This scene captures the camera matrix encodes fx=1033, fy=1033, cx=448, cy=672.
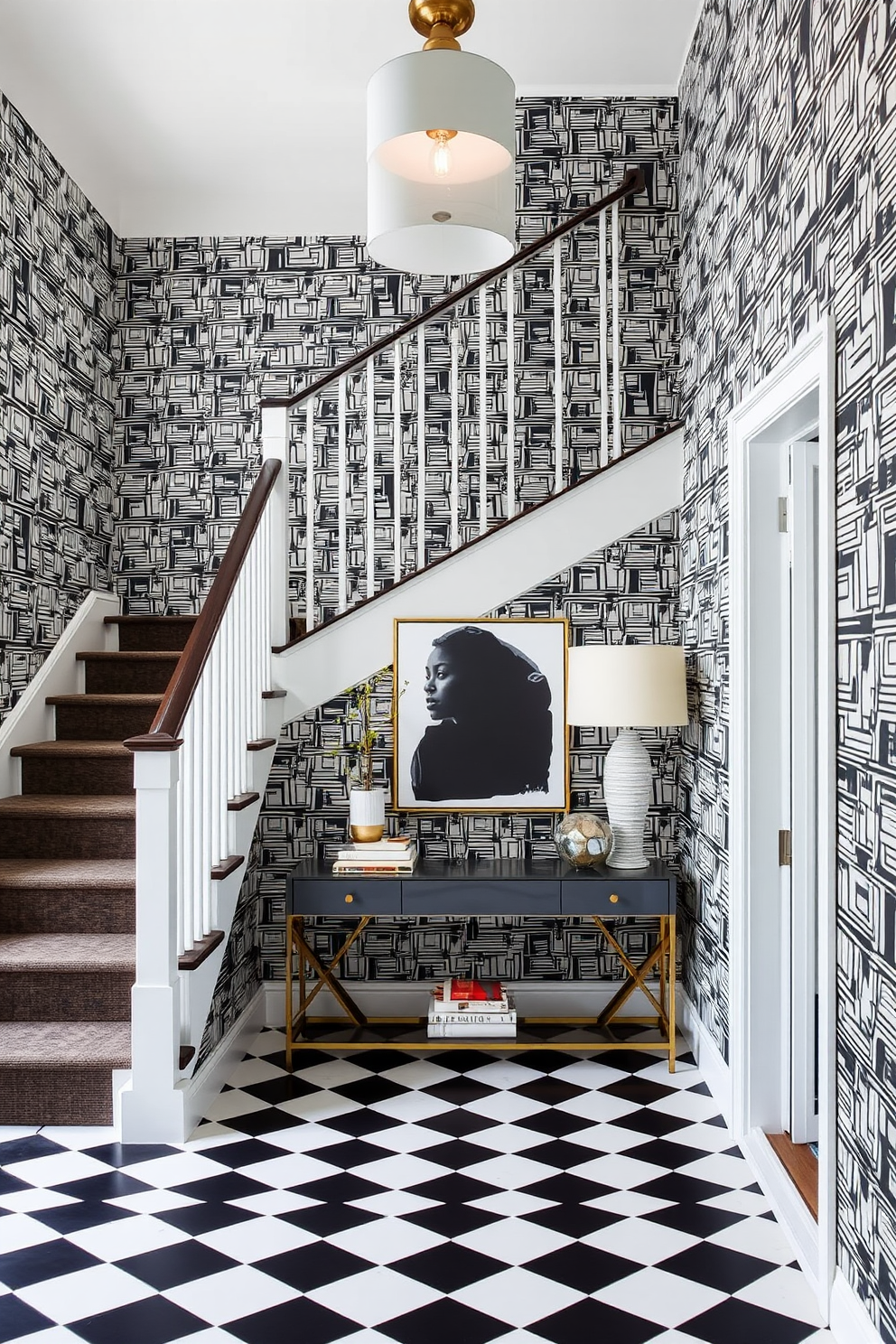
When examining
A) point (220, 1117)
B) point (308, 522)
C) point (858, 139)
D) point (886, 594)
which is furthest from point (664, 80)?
point (220, 1117)

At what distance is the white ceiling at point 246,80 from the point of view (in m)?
3.73

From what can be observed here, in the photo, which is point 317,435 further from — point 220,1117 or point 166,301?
point 220,1117

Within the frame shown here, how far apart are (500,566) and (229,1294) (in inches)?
102

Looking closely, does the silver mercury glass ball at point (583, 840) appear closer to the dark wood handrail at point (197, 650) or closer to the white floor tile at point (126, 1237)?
the dark wood handrail at point (197, 650)

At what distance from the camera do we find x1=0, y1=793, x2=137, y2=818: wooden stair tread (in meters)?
3.76

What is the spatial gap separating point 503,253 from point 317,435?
9.53ft

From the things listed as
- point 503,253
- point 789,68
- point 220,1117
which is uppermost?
point 789,68

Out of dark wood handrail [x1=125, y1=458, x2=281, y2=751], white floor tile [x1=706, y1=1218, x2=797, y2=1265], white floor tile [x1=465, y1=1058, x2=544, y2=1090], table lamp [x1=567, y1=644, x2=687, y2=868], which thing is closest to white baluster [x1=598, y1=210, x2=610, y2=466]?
table lamp [x1=567, y1=644, x2=687, y2=868]

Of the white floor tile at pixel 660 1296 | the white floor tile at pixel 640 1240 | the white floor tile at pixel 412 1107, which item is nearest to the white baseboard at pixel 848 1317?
the white floor tile at pixel 660 1296

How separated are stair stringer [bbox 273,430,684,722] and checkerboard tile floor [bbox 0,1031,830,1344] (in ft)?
4.97

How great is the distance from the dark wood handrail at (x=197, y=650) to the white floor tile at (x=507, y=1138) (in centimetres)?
144

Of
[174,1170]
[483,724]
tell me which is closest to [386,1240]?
[174,1170]

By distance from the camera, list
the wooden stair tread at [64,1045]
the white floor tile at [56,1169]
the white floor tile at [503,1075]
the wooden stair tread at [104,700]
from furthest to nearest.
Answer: the wooden stair tread at [104,700] < the white floor tile at [503,1075] < the wooden stair tread at [64,1045] < the white floor tile at [56,1169]

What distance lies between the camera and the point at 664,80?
4.23 meters
